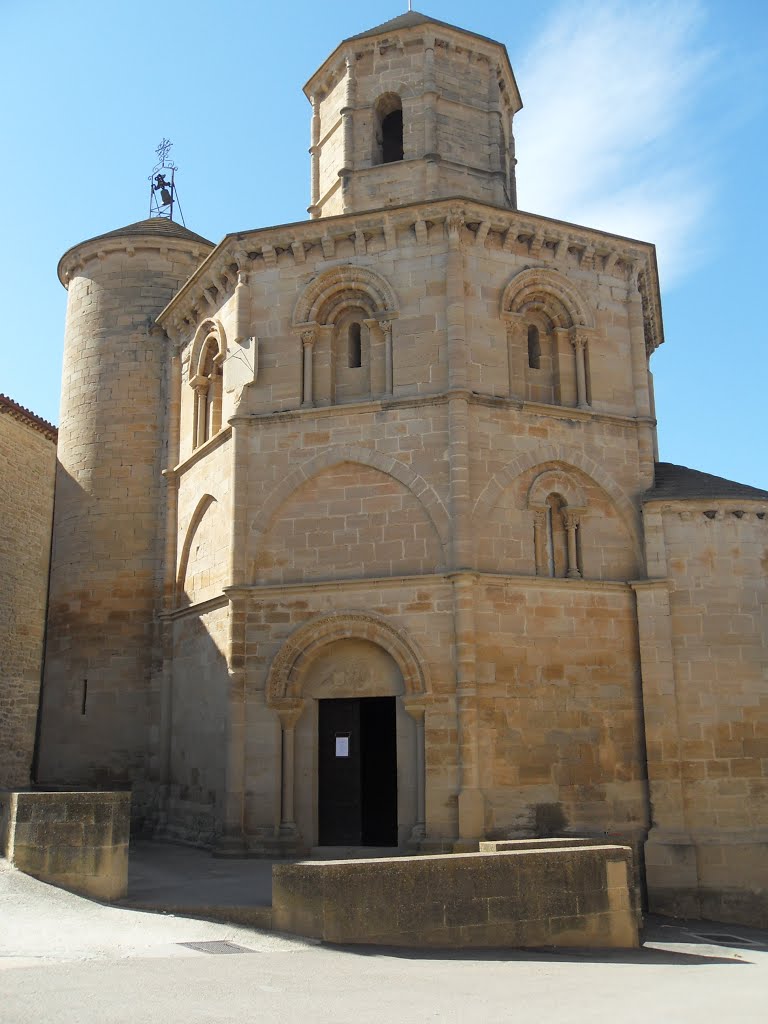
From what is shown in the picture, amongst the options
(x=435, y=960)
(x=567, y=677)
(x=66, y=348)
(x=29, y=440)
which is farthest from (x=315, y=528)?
(x=29, y=440)

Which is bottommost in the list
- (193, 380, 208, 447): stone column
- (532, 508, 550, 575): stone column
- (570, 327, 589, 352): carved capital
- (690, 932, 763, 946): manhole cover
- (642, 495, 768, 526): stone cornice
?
(690, 932, 763, 946): manhole cover

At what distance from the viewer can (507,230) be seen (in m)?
16.4

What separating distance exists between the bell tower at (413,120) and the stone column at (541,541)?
20.5ft

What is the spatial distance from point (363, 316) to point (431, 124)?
4.40m

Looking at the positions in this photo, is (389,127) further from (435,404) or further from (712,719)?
(712,719)

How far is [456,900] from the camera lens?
32.3 feet

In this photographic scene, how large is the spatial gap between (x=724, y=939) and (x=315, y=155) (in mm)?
15673

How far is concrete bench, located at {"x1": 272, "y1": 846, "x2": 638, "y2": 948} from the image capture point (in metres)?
9.62

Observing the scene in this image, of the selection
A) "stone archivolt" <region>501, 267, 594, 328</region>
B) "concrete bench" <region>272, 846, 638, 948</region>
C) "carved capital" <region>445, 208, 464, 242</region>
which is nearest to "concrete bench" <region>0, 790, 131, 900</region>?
"concrete bench" <region>272, 846, 638, 948</region>

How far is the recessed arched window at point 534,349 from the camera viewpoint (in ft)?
55.1

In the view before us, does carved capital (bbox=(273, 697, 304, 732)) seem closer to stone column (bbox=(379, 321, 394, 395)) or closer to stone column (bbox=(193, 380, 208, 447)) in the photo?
stone column (bbox=(379, 321, 394, 395))

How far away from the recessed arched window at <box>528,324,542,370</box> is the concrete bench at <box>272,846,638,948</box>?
28.7ft

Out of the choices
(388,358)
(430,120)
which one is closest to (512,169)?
(430,120)

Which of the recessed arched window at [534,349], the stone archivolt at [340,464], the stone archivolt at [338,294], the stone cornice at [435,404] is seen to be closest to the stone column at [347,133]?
the stone archivolt at [338,294]
